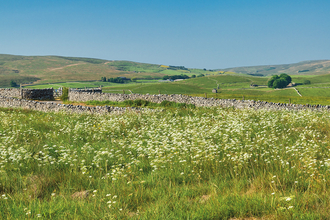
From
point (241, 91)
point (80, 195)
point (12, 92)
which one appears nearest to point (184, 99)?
point (80, 195)

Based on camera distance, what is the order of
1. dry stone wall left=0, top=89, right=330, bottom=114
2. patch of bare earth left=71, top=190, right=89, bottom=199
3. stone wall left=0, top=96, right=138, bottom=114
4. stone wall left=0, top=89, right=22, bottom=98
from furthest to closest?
stone wall left=0, top=89, right=22, bottom=98, dry stone wall left=0, top=89, right=330, bottom=114, stone wall left=0, top=96, right=138, bottom=114, patch of bare earth left=71, top=190, right=89, bottom=199

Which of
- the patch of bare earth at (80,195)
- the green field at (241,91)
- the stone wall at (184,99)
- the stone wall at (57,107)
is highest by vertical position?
the green field at (241,91)

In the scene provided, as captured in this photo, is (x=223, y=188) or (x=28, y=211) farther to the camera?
(x=223, y=188)

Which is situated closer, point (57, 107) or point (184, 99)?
point (57, 107)

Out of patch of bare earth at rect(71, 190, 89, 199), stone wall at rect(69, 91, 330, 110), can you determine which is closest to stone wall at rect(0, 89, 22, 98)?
stone wall at rect(69, 91, 330, 110)

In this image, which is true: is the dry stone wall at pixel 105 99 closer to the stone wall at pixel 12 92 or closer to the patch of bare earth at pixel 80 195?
the stone wall at pixel 12 92

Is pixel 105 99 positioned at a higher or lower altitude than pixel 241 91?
lower

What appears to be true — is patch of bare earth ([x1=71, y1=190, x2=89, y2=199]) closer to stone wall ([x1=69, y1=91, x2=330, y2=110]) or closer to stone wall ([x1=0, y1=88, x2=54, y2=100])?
stone wall ([x1=69, y1=91, x2=330, y2=110])

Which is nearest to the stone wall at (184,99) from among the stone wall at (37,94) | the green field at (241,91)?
the green field at (241,91)

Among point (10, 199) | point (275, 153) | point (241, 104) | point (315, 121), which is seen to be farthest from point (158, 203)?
point (241, 104)

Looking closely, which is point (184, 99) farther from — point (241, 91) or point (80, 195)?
point (241, 91)

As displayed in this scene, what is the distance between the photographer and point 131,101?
30.8m

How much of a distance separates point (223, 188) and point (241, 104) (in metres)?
21.5

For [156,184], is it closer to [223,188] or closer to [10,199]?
[223,188]
